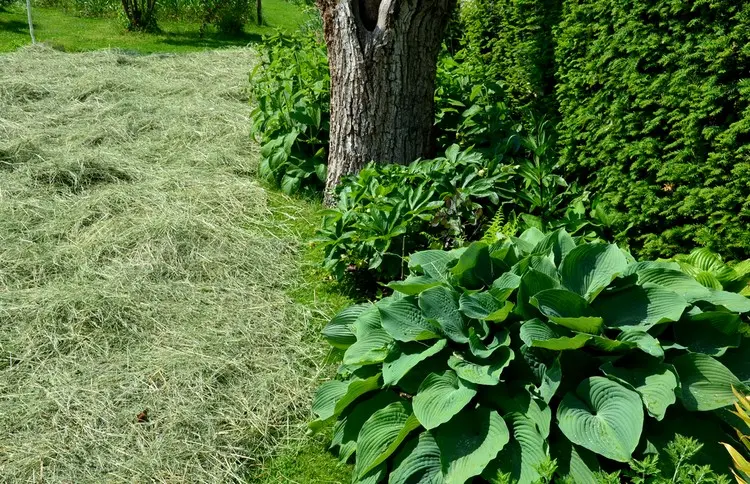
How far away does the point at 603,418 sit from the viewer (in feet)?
7.64

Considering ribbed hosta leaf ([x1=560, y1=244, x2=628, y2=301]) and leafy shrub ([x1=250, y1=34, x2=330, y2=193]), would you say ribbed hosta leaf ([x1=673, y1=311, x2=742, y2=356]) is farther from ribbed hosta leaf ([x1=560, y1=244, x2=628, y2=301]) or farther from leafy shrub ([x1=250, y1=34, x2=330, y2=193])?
leafy shrub ([x1=250, y1=34, x2=330, y2=193])

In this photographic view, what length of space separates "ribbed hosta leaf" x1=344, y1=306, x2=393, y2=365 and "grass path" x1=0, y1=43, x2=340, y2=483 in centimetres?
57

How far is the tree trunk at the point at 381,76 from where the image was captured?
15.1ft

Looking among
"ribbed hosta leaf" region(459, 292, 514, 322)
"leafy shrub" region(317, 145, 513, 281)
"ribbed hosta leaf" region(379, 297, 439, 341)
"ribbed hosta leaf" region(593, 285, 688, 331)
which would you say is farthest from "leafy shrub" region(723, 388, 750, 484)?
"leafy shrub" region(317, 145, 513, 281)

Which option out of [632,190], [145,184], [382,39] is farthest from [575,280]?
[145,184]

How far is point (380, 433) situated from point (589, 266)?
1087 millimetres

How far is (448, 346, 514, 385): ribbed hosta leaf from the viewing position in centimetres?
244

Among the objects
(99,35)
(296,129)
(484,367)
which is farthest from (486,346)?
(99,35)

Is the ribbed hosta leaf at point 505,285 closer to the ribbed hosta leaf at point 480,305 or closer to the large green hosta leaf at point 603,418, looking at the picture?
the ribbed hosta leaf at point 480,305

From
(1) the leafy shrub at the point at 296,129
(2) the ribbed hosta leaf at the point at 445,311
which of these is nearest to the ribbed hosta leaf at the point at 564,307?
(2) the ribbed hosta leaf at the point at 445,311

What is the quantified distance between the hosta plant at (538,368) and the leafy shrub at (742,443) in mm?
96

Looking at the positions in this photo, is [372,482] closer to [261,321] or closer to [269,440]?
[269,440]

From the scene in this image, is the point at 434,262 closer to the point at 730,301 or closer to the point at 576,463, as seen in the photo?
the point at 576,463

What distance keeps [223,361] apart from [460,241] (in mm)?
1448
